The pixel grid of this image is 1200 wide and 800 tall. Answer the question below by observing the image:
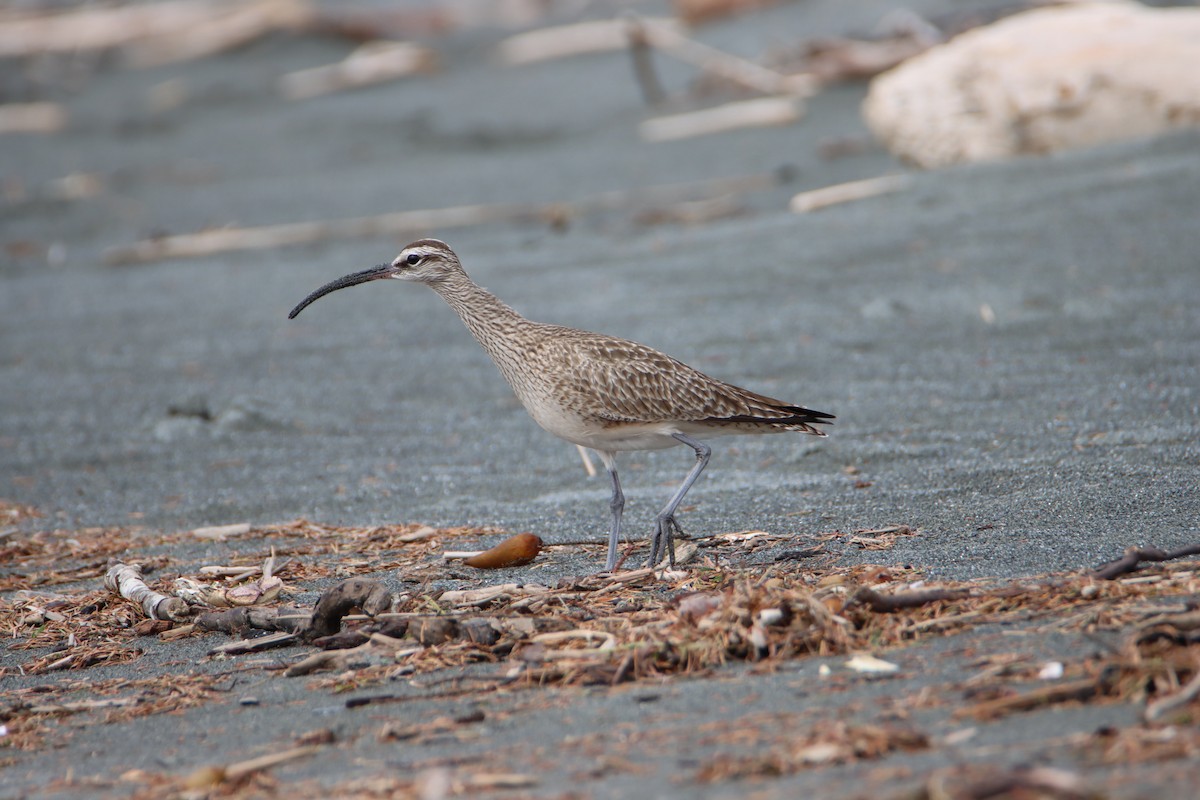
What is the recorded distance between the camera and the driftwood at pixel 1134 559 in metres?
5.04

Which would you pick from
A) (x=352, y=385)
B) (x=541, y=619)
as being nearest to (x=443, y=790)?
(x=541, y=619)

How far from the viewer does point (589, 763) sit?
3939 millimetres

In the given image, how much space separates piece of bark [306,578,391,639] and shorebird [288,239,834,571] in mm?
1487

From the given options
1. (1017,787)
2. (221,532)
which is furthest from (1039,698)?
(221,532)

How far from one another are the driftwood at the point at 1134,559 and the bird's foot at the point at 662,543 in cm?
183

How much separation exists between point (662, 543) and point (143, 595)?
2329 mm

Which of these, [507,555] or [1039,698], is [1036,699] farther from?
[507,555]

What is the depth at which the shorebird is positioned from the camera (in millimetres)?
6801

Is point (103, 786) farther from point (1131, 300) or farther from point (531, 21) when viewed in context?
point (531, 21)

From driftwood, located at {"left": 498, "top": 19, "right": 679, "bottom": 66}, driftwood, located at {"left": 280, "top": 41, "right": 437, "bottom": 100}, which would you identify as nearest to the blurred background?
driftwood, located at {"left": 498, "top": 19, "right": 679, "bottom": 66}

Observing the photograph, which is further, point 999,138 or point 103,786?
point 999,138

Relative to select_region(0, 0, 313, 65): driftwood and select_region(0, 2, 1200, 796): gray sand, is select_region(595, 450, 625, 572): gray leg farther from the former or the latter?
select_region(0, 0, 313, 65): driftwood

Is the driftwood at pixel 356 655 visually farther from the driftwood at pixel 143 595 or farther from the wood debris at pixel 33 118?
the wood debris at pixel 33 118

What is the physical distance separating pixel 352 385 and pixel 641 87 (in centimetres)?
1353
